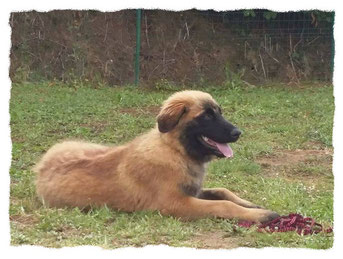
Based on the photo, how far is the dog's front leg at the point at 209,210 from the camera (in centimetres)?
571

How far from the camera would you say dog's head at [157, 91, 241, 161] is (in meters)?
6.04

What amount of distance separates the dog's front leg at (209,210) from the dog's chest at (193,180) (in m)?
0.13

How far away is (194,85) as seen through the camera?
1512cm

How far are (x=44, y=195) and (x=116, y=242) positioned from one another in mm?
1525

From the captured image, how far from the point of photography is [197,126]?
606 centimetres

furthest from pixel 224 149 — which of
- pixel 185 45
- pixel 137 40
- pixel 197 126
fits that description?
pixel 185 45

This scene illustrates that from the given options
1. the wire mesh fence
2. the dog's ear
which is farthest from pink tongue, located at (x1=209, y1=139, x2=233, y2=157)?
the wire mesh fence

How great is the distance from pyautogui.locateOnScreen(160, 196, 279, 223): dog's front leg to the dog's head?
446mm

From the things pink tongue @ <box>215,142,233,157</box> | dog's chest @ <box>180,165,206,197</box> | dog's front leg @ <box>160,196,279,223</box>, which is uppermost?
pink tongue @ <box>215,142,233,157</box>

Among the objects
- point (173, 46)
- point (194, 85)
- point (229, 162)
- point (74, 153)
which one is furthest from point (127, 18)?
point (74, 153)

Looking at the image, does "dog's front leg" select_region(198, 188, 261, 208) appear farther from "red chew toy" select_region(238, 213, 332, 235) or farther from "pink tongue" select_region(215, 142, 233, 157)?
"red chew toy" select_region(238, 213, 332, 235)

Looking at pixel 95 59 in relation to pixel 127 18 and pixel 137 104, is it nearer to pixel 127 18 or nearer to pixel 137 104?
pixel 127 18

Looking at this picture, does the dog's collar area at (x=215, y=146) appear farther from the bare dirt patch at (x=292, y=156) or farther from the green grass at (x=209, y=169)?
the bare dirt patch at (x=292, y=156)

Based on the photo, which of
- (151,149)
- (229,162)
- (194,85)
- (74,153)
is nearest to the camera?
(151,149)
